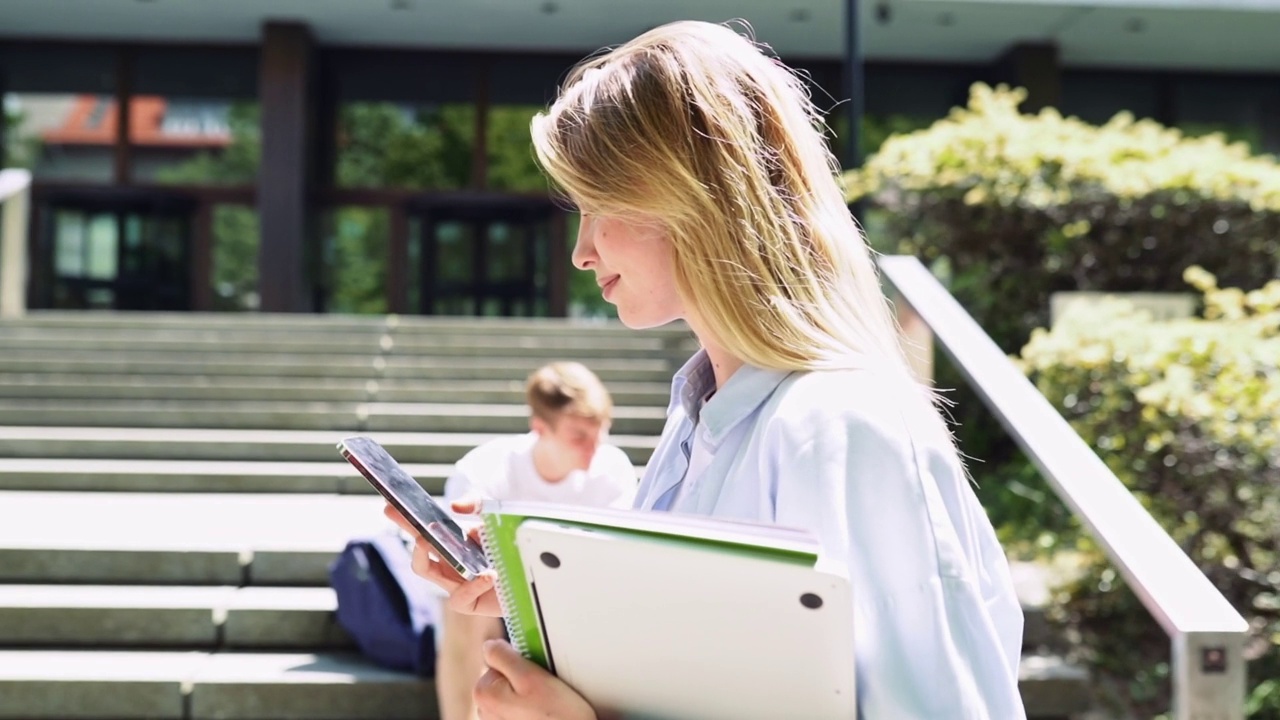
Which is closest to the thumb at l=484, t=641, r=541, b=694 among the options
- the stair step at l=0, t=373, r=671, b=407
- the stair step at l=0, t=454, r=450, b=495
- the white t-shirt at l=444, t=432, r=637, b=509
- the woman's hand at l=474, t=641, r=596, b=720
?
the woman's hand at l=474, t=641, r=596, b=720

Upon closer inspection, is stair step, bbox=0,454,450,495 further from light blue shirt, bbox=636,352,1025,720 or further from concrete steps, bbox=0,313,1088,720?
light blue shirt, bbox=636,352,1025,720

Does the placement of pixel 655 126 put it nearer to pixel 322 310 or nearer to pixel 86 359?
pixel 86 359

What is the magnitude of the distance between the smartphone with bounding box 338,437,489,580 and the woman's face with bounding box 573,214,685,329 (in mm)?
300

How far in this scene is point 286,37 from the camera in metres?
13.9

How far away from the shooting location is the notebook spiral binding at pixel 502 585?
0.95 m

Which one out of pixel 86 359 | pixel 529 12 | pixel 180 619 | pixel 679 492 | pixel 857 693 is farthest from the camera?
pixel 529 12

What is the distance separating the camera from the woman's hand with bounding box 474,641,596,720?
40.2 inches

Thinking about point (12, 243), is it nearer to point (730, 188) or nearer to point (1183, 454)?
point (1183, 454)

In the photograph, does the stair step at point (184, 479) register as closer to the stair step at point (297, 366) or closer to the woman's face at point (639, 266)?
the stair step at point (297, 366)

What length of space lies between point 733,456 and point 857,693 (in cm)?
25

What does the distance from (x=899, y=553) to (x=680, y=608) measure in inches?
7.1

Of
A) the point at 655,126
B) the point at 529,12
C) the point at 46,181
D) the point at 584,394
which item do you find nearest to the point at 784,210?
the point at 655,126

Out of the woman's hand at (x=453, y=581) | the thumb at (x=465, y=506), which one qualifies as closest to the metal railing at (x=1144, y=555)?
the thumb at (x=465, y=506)

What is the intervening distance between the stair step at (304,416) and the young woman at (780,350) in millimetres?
5550
